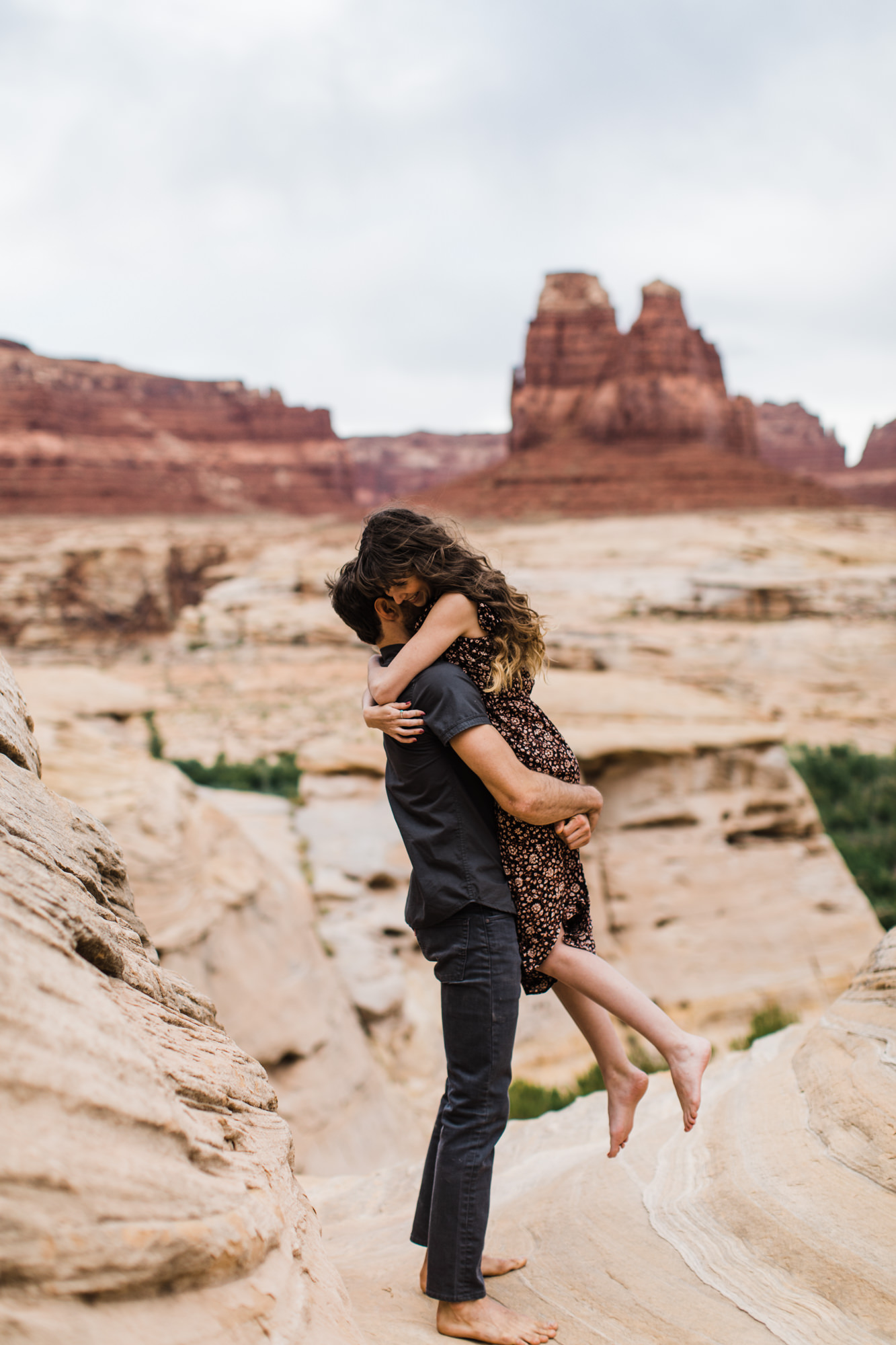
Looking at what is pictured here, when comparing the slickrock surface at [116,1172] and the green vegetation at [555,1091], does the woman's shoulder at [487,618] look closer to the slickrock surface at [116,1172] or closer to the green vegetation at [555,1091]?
the slickrock surface at [116,1172]

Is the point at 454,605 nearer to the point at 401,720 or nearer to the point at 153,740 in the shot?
the point at 401,720

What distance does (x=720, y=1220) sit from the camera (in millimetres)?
2398

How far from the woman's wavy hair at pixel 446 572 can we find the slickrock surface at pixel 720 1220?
4.92 feet

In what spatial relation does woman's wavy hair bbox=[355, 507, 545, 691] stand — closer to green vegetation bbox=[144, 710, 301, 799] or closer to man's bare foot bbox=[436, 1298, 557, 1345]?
man's bare foot bbox=[436, 1298, 557, 1345]

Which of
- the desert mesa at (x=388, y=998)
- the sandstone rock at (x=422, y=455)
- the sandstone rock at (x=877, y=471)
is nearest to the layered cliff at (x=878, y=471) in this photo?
the sandstone rock at (x=877, y=471)

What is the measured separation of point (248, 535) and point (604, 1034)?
1841 inches

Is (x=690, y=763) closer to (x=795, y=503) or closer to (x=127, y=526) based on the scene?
(x=795, y=503)

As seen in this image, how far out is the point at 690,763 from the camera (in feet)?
35.4

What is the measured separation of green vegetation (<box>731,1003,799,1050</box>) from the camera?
7.12 m

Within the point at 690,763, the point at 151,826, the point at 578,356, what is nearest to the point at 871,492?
the point at 578,356

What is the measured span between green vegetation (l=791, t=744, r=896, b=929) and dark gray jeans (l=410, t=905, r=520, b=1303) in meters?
11.0

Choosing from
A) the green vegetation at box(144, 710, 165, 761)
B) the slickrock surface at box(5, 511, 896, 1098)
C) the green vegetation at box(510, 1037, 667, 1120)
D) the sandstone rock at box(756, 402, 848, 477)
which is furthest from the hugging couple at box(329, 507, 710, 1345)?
the sandstone rock at box(756, 402, 848, 477)

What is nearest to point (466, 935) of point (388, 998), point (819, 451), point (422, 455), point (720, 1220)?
point (720, 1220)

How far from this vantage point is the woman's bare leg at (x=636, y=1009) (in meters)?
2.20
